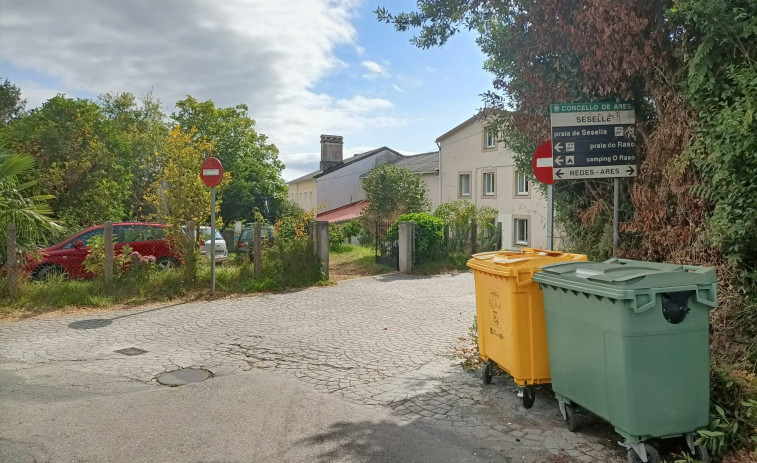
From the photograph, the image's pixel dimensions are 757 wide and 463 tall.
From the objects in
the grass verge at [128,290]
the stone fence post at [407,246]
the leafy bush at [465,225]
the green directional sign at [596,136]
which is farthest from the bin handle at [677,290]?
the leafy bush at [465,225]

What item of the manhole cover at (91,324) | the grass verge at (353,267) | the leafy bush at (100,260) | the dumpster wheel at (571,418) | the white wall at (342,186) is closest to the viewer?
the dumpster wheel at (571,418)

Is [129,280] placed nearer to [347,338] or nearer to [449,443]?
[347,338]

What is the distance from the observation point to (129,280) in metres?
11.4

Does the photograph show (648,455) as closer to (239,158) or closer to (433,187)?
(433,187)

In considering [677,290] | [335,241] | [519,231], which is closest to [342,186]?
[519,231]

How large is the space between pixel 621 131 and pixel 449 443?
12.9 feet

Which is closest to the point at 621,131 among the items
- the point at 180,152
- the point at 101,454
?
the point at 101,454

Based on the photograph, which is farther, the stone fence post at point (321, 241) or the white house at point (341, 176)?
the white house at point (341, 176)

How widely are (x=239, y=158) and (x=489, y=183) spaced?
777 inches

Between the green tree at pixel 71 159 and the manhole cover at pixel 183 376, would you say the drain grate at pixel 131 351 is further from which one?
the green tree at pixel 71 159

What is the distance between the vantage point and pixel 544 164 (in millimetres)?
6809

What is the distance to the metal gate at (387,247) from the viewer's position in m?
17.0

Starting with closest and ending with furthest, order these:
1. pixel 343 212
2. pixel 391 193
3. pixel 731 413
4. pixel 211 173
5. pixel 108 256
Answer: pixel 731 413 < pixel 108 256 < pixel 211 173 < pixel 391 193 < pixel 343 212

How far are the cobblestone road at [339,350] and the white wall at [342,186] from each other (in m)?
32.4
